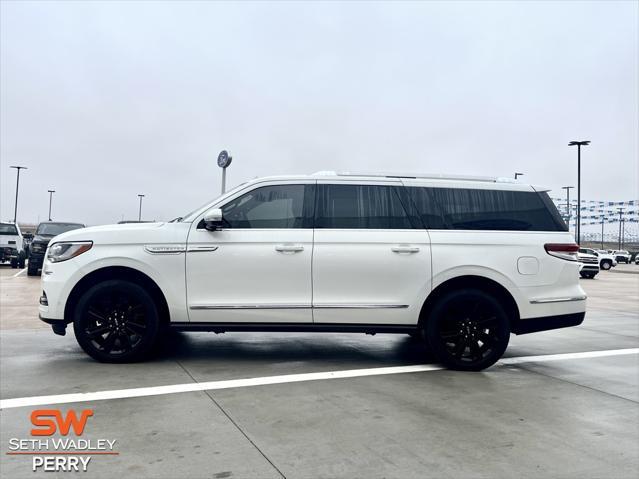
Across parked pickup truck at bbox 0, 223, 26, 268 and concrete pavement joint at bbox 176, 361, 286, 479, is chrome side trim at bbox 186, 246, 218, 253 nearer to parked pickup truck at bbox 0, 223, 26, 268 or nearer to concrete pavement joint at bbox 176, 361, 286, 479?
concrete pavement joint at bbox 176, 361, 286, 479

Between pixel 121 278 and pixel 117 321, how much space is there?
0.44 m

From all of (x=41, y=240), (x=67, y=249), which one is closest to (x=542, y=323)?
(x=67, y=249)

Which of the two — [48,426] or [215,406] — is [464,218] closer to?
[215,406]

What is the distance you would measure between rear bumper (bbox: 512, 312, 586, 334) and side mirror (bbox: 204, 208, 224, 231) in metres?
3.31

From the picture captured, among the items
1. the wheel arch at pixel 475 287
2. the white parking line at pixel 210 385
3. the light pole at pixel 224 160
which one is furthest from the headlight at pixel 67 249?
the light pole at pixel 224 160

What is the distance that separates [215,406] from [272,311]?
1470 mm

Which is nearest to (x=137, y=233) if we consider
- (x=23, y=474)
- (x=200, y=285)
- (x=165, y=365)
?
(x=200, y=285)

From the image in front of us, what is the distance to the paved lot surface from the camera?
3340 millimetres

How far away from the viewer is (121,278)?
5.74m

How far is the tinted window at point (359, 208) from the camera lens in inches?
230

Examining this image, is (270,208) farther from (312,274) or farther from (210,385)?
(210,385)

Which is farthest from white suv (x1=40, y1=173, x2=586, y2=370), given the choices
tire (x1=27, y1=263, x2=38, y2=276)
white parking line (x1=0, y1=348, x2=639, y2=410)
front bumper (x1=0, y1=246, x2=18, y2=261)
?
front bumper (x1=0, y1=246, x2=18, y2=261)

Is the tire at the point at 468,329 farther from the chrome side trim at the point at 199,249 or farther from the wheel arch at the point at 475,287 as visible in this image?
the chrome side trim at the point at 199,249

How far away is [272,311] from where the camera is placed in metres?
5.68
